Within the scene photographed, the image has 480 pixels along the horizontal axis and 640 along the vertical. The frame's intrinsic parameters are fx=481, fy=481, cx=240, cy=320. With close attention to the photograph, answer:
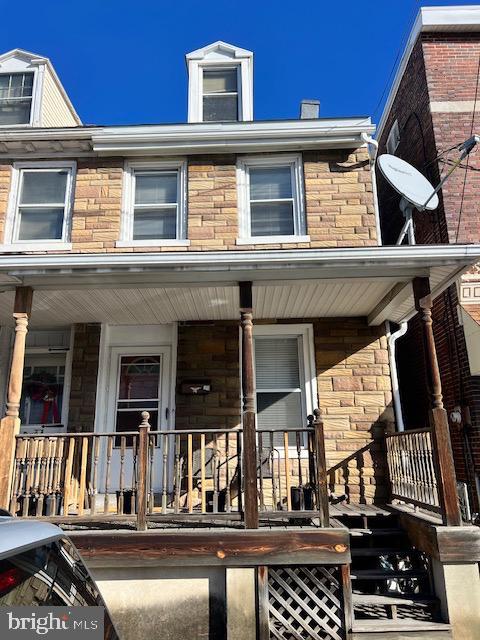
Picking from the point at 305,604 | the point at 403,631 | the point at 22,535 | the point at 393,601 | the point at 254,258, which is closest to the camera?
the point at 22,535

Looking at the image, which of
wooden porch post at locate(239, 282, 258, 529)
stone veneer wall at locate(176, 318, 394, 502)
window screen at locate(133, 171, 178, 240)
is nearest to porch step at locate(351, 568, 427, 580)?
wooden porch post at locate(239, 282, 258, 529)

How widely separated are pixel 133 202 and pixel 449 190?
16.1ft

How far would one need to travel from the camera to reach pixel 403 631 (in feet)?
13.5

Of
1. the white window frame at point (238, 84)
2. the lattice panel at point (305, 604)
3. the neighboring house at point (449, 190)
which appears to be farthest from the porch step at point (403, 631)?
the white window frame at point (238, 84)

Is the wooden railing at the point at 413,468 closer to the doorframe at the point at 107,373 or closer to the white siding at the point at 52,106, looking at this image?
the doorframe at the point at 107,373

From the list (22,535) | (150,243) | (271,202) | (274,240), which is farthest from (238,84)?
(22,535)

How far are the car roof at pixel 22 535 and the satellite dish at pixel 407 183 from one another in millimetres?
6005

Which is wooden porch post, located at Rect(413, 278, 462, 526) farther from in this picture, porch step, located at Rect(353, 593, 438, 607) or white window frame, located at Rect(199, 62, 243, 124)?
white window frame, located at Rect(199, 62, 243, 124)

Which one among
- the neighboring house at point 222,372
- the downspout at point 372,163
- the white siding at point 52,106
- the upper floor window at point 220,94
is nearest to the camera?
the neighboring house at point 222,372

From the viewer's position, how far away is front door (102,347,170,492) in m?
6.64

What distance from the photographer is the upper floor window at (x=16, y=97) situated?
8227 millimetres

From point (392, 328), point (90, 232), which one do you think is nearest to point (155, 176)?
point (90, 232)

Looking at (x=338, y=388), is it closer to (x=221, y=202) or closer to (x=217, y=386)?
(x=217, y=386)

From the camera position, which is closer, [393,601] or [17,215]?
[393,601]
